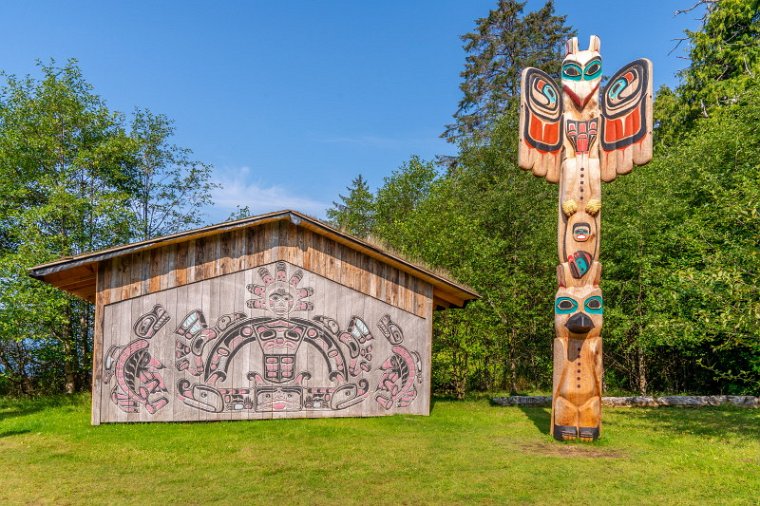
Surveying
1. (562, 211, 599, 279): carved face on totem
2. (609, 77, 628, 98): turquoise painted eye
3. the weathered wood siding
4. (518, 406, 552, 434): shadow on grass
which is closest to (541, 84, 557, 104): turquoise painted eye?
(609, 77, 628, 98): turquoise painted eye

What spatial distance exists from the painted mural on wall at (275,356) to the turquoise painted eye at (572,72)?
5801 mm

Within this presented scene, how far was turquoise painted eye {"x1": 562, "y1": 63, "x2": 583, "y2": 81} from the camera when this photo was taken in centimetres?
917

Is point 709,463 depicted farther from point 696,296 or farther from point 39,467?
point 39,467

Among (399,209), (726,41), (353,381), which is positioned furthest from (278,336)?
(726,41)

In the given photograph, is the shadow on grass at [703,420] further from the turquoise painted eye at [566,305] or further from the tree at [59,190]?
the tree at [59,190]

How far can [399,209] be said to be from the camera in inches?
1205

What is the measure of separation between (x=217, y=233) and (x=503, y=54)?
23.0 metres

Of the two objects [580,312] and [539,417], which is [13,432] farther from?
[539,417]

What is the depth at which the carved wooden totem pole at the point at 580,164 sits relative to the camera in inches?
329

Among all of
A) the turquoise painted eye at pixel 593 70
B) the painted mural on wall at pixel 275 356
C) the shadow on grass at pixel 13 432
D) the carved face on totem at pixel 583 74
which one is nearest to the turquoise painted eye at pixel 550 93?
the carved face on totem at pixel 583 74

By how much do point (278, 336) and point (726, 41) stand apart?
23.0 m

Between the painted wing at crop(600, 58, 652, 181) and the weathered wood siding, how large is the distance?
4.81 meters

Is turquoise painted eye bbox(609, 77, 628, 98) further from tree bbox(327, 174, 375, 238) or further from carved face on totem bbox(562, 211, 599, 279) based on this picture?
tree bbox(327, 174, 375, 238)

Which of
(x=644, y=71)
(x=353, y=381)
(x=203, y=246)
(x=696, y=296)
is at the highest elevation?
(x=644, y=71)
